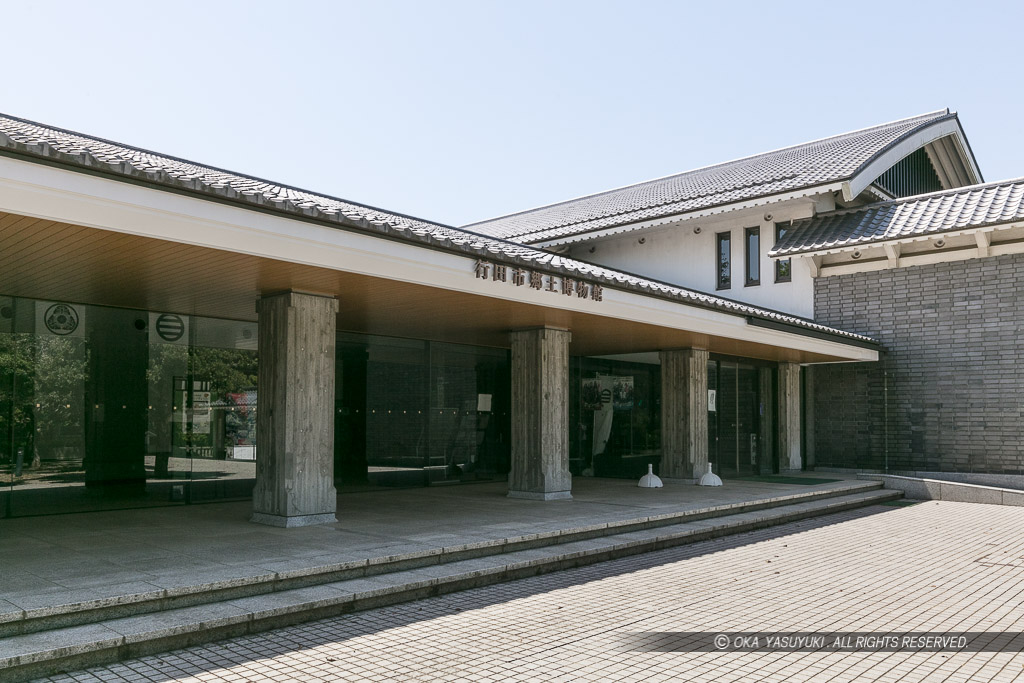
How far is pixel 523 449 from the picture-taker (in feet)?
44.1

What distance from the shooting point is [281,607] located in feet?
20.6

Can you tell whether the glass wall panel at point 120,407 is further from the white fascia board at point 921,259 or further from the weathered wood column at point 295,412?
the white fascia board at point 921,259

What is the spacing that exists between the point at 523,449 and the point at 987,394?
11568 millimetres

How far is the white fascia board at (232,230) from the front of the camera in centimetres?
621

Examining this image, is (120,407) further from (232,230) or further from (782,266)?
(782,266)

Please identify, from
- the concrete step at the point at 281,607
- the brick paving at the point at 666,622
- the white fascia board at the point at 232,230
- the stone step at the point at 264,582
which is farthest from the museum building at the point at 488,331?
the brick paving at the point at 666,622

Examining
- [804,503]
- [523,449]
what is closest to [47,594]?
[523,449]

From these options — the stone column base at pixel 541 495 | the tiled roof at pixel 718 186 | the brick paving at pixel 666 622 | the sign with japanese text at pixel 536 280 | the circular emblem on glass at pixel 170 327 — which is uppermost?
the tiled roof at pixel 718 186

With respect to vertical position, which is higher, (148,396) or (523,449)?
(148,396)

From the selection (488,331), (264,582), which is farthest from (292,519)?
(488,331)

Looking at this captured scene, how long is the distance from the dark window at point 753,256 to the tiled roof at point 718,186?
4.05 ft

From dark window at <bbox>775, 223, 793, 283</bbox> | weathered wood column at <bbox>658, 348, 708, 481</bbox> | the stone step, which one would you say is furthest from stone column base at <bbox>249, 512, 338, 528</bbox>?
dark window at <bbox>775, 223, 793, 283</bbox>

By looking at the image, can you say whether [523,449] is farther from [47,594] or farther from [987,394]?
[987,394]

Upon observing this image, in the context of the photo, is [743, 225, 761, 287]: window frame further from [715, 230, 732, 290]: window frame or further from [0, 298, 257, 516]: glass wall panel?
[0, 298, 257, 516]: glass wall panel
